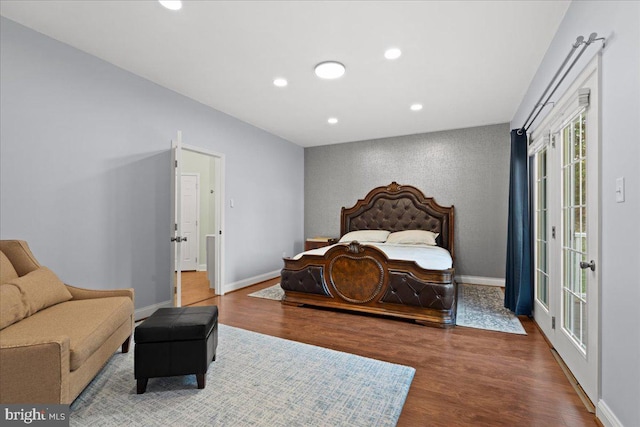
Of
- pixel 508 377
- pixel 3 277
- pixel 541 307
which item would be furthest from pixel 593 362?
pixel 3 277

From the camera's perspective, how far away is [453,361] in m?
2.31

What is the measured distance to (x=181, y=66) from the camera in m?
3.03

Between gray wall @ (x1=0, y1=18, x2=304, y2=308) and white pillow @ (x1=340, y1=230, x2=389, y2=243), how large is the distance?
2.10 metres

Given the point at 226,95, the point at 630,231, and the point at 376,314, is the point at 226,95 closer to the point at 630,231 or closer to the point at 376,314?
the point at 376,314

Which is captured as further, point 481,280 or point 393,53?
point 481,280

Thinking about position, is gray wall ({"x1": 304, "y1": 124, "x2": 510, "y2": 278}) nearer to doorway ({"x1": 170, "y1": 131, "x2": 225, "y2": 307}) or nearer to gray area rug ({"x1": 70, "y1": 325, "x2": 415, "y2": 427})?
doorway ({"x1": 170, "y1": 131, "x2": 225, "y2": 307})

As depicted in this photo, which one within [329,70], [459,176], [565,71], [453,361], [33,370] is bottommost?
[453,361]

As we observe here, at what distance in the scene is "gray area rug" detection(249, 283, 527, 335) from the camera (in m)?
3.05

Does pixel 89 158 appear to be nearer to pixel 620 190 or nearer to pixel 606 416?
pixel 620 190

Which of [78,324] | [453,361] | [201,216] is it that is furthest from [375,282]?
[201,216]

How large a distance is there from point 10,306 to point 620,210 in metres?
3.32

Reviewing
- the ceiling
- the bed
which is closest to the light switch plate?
the ceiling

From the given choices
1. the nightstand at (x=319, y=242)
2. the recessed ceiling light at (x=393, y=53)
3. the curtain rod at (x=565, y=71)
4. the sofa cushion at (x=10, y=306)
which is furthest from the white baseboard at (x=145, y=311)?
the curtain rod at (x=565, y=71)

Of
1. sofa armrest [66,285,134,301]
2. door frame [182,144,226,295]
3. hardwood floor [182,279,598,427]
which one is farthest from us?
door frame [182,144,226,295]
